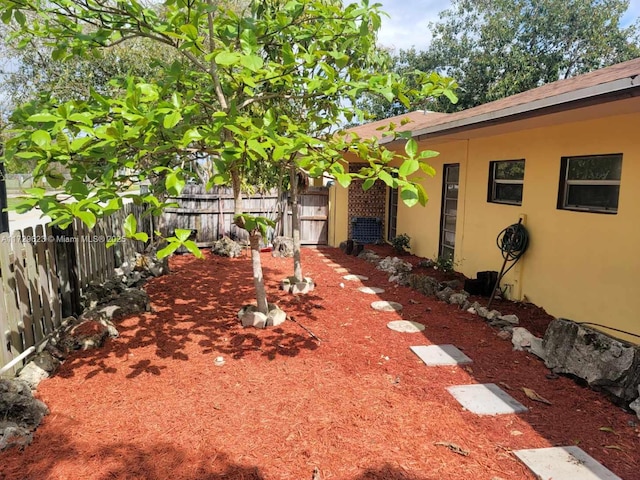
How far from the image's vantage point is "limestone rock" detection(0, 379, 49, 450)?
259 centimetres

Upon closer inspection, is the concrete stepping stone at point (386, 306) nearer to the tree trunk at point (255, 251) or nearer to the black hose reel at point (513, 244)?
the black hose reel at point (513, 244)

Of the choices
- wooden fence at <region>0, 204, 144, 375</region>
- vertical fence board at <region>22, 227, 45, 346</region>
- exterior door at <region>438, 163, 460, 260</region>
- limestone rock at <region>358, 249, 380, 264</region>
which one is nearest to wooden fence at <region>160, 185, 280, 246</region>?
limestone rock at <region>358, 249, 380, 264</region>

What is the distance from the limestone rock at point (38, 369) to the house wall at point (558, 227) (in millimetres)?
5664

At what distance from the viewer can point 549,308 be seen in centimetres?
533

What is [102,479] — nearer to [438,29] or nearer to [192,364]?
[192,364]

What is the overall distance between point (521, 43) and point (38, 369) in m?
24.1

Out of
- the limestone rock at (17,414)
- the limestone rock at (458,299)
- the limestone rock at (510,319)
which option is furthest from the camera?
the limestone rock at (458,299)

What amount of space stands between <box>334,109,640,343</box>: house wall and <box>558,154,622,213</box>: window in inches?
3.8

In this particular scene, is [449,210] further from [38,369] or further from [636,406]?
[38,369]

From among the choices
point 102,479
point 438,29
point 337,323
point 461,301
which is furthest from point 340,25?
point 438,29

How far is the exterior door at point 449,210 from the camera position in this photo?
7.97 meters

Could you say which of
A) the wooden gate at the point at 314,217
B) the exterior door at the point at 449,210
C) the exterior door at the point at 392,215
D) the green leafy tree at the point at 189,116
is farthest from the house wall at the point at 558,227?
the wooden gate at the point at 314,217

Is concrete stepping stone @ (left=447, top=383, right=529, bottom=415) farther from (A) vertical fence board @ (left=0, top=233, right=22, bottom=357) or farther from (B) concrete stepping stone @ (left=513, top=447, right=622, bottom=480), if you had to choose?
(A) vertical fence board @ (left=0, top=233, right=22, bottom=357)

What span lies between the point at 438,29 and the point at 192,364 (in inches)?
937
